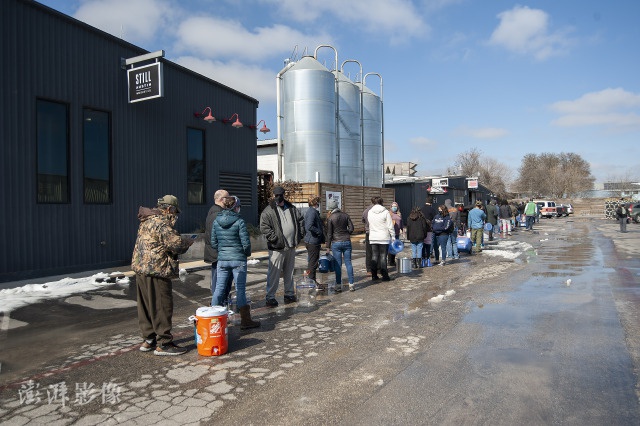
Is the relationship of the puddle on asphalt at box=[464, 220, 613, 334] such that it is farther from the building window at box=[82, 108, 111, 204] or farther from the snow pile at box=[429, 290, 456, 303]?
the building window at box=[82, 108, 111, 204]

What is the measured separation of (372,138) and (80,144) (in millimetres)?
21251

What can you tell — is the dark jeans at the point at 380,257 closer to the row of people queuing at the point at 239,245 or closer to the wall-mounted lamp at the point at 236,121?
the row of people queuing at the point at 239,245

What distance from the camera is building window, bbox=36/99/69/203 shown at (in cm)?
1050

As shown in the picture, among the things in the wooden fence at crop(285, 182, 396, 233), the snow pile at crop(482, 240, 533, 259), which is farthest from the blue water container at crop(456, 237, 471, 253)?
the wooden fence at crop(285, 182, 396, 233)

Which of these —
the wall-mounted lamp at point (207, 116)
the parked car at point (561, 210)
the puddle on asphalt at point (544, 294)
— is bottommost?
the puddle on asphalt at point (544, 294)

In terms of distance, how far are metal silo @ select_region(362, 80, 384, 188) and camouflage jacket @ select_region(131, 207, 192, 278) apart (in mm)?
24408

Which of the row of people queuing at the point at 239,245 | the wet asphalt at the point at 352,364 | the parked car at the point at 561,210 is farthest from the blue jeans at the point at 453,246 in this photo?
the parked car at the point at 561,210

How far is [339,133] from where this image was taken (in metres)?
27.2

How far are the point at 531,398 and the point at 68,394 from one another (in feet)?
13.5

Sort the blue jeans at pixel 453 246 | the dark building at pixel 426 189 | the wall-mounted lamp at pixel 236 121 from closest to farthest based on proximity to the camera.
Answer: the blue jeans at pixel 453 246 → the wall-mounted lamp at pixel 236 121 → the dark building at pixel 426 189

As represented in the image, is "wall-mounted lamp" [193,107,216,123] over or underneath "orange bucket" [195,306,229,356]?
over

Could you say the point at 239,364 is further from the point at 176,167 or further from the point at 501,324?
the point at 176,167

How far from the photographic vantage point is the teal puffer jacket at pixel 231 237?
622 cm

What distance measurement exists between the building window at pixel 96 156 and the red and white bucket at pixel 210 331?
25.8 ft
